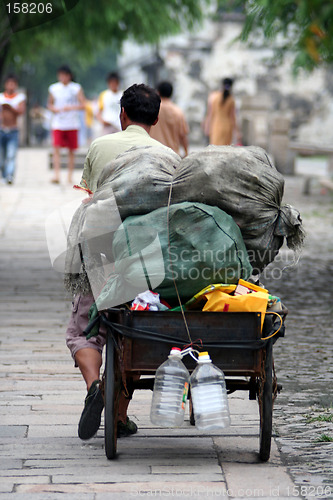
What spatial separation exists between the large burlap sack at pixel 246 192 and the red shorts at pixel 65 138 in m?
12.8

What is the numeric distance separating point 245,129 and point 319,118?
10.5 m

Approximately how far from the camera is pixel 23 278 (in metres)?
9.34

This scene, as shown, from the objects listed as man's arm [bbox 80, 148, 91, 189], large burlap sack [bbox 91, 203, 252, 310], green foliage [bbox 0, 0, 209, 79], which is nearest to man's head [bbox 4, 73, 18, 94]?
green foliage [bbox 0, 0, 209, 79]

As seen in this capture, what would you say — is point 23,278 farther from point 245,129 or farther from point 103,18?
point 245,129

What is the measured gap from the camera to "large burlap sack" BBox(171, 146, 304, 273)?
4402 mm

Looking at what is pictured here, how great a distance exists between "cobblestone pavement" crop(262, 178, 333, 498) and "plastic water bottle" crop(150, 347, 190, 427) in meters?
0.61

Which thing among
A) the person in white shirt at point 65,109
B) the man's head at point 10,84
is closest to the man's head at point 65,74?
the person in white shirt at point 65,109

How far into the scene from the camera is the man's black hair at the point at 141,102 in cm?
511

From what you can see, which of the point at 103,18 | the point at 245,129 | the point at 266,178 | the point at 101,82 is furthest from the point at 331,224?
the point at 101,82

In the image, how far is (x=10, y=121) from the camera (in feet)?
58.2

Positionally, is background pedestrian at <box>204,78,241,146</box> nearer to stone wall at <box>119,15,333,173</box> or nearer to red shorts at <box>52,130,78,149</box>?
red shorts at <box>52,130,78,149</box>

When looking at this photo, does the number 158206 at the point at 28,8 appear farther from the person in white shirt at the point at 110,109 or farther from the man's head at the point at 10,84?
the man's head at the point at 10,84

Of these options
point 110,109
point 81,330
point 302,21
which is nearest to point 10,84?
point 110,109

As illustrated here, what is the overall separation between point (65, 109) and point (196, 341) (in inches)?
514
